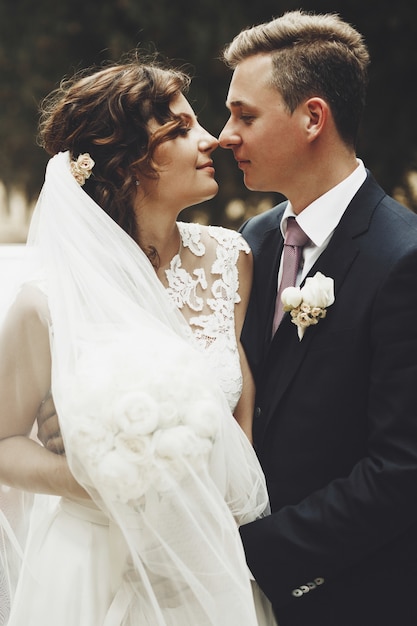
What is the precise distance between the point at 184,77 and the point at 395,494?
131cm

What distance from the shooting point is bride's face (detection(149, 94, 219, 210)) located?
2.13 meters

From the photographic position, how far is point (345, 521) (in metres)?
1.83

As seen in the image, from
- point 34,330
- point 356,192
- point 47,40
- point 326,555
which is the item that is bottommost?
point 326,555

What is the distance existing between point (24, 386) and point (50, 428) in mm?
126

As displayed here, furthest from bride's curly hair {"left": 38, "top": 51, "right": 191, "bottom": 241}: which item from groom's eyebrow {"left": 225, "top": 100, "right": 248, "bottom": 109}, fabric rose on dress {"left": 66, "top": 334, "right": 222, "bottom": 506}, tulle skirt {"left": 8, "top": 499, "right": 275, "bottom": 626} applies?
tulle skirt {"left": 8, "top": 499, "right": 275, "bottom": 626}

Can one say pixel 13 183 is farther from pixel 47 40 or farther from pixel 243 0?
pixel 243 0

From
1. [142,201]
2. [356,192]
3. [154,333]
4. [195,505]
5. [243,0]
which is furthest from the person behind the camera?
[243,0]

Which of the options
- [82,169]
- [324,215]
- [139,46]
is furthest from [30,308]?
[139,46]

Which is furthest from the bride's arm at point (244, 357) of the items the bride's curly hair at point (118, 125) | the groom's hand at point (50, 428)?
the groom's hand at point (50, 428)

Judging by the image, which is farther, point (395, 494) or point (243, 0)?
point (243, 0)

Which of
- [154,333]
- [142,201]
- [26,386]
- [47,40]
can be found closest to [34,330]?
[26,386]

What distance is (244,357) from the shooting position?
2199 millimetres

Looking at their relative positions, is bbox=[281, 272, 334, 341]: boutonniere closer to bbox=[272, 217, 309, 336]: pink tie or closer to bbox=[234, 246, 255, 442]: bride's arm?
bbox=[272, 217, 309, 336]: pink tie

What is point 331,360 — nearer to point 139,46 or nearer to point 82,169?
point 82,169
